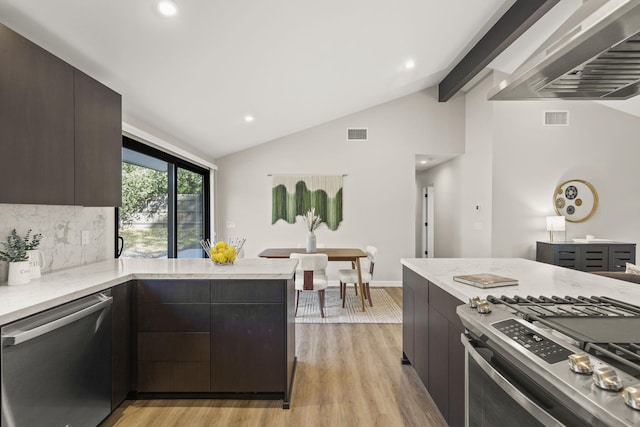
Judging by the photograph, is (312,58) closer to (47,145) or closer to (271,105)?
(271,105)

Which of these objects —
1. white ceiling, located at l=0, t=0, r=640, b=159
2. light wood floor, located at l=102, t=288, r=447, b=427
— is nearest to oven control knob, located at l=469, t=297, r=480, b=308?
light wood floor, located at l=102, t=288, r=447, b=427

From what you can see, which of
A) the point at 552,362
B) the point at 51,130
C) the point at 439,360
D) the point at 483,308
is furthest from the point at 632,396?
the point at 51,130

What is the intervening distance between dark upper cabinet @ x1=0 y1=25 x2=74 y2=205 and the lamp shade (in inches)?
219

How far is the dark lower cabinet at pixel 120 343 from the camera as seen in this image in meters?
1.99

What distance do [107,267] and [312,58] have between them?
104 inches

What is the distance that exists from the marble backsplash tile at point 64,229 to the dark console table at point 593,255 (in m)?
5.39

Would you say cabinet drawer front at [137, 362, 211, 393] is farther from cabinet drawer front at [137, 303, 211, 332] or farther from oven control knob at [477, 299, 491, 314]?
oven control knob at [477, 299, 491, 314]

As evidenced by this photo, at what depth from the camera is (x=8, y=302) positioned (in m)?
1.45

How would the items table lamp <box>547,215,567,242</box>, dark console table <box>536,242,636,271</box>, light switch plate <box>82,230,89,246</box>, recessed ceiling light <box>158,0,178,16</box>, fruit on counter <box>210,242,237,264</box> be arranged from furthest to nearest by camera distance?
table lamp <box>547,215,567,242</box> < dark console table <box>536,242,636,271</box> < light switch plate <box>82,230,89,246</box> < fruit on counter <box>210,242,237,264</box> < recessed ceiling light <box>158,0,178,16</box>

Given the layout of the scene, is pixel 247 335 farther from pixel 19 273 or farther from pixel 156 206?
pixel 156 206

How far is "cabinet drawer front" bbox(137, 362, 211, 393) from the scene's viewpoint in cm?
219

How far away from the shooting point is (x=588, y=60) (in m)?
1.29

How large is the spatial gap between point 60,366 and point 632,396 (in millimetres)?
2109

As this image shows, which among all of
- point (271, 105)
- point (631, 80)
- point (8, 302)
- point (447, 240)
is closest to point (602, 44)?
point (631, 80)
